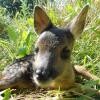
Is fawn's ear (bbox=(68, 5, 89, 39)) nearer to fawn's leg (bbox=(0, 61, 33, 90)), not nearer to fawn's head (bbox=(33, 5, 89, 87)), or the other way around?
fawn's head (bbox=(33, 5, 89, 87))


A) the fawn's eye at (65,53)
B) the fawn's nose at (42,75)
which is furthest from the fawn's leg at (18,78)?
the fawn's nose at (42,75)

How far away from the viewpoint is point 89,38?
5.98m

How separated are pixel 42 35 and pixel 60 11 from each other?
7.04 ft

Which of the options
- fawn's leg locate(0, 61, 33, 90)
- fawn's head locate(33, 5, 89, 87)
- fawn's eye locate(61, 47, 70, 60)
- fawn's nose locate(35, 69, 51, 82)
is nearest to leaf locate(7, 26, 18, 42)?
fawn's head locate(33, 5, 89, 87)

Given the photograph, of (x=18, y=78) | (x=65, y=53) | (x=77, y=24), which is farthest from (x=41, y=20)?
(x=18, y=78)

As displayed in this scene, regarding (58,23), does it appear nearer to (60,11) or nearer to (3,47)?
(60,11)

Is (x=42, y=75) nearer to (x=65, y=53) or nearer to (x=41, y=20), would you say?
(x=65, y=53)

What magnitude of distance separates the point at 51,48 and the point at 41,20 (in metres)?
0.83

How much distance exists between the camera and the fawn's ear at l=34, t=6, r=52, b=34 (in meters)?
5.25

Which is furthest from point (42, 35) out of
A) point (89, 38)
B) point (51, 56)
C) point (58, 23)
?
point (58, 23)

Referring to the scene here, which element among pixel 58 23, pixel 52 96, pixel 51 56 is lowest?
pixel 52 96

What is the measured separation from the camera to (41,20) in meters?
5.32

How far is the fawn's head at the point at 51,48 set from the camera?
4.32 meters

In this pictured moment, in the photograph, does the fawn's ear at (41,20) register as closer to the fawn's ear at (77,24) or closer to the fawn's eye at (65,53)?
the fawn's ear at (77,24)
